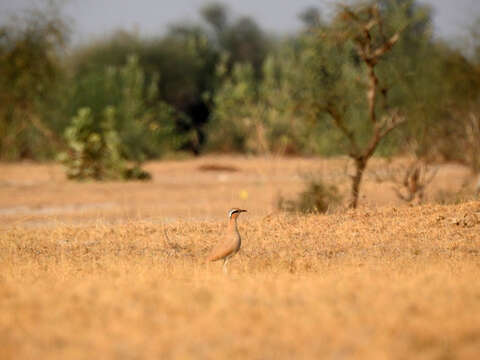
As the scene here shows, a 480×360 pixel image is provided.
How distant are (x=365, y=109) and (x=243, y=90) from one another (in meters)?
21.0

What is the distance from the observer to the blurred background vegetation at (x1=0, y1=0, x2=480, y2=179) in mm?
15789

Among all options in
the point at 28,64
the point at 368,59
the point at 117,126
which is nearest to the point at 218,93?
the point at 117,126

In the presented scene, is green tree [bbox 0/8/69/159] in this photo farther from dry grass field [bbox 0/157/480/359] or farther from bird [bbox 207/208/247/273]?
bird [bbox 207/208/247/273]

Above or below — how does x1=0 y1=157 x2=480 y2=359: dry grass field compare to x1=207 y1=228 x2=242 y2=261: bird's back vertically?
below

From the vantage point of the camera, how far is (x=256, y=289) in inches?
231

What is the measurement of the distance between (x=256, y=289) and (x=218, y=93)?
3823 centimetres

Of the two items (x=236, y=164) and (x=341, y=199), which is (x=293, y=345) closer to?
(x=341, y=199)

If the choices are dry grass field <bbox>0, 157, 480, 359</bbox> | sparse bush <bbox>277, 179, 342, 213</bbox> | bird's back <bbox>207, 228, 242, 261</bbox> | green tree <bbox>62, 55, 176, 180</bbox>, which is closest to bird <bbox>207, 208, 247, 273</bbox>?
bird's back <bbox>207, 228, 242, 261</bbox>

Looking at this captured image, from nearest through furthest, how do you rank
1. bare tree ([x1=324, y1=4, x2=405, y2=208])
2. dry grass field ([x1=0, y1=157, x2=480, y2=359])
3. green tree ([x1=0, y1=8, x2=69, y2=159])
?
dry grass field ([x1=0, y1=157, x2=480, y2=359]), bare tree ([x1=324, y1=4, x2=405, y2=208]), green tree ([x1=0, y1=8, x2=69, y2=159])

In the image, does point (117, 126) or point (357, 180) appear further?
point (117, 126)

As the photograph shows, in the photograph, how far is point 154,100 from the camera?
4059 centimetres

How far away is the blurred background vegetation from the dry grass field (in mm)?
4964

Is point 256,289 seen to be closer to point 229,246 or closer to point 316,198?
point 229,246

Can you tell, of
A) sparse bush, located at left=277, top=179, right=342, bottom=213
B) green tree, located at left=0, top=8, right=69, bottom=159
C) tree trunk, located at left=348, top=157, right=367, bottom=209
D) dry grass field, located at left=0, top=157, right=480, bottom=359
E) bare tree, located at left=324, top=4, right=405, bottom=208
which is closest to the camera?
dry grass field, located at left=0, top=157, right=480, bottom=359
